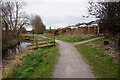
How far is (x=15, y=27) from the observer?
737 inches

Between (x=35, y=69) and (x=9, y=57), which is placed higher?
(x=35, y=69)

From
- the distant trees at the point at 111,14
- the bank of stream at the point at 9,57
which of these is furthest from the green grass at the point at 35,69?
the distant trees at the point at 111,14

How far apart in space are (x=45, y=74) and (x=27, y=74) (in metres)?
0.99

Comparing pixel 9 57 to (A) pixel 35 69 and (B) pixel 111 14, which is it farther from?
(B) pixel 111 14

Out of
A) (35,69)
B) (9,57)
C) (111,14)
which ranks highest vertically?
(111,14)

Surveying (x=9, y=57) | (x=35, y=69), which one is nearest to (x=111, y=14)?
(x=35, y=69)

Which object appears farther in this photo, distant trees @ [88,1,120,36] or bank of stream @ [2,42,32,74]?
bank of stream @ [2,42,32,74]

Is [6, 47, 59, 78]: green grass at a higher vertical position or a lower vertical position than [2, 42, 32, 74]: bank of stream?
higher

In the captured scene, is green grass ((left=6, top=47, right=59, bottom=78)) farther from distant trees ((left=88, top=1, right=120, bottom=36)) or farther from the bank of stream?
distant trees ((left=88, top=1, right=120, bottom=36))

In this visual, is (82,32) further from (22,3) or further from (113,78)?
(22,3)

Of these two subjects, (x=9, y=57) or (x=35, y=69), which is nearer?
(x=35, y=69)

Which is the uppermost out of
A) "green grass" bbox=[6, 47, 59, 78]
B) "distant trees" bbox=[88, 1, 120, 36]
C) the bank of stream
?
"distant trees" bbox=[88, 1, 120, 36]

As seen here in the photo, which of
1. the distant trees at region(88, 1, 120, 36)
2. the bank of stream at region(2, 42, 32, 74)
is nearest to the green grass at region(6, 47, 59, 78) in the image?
the bank of stream at region(2, 42, 32, 74)

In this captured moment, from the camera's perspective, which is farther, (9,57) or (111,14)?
(9,57)
